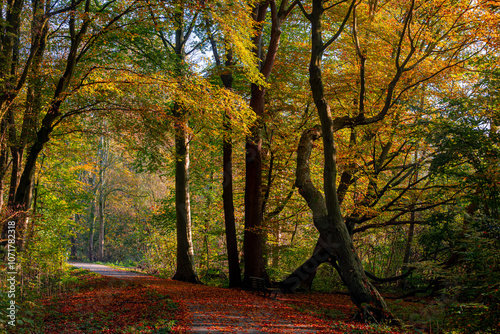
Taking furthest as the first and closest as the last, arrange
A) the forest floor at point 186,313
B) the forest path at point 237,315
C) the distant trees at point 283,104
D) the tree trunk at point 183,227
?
the tree trunk at point 183,227 → the distant trees at point 283,104 → the forest path at point 237,315 → the forest floor at point 186,313

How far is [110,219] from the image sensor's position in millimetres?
29234

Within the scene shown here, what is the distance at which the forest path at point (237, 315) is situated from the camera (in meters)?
5.58

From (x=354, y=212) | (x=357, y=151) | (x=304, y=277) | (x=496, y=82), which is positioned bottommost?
(x=304, y=277)

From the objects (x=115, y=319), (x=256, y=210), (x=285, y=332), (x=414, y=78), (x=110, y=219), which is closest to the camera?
(x=285, y=332)

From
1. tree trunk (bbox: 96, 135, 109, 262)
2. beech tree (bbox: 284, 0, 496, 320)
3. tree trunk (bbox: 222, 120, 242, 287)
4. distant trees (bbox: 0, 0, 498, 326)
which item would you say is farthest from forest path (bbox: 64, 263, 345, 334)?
tree trunk (bbox: 96, 135, 109, 262)

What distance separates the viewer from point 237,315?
257 inches

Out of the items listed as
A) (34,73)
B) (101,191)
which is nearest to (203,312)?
(34,73)

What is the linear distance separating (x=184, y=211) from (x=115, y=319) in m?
5.74

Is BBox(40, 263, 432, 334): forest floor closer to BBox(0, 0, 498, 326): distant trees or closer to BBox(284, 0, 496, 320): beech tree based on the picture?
BBox(284, 0, 496, 320): beech tree

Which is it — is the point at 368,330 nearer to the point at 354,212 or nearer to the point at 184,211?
the point at 354,212

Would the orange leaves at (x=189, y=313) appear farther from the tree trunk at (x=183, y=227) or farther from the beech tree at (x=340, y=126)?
the tree trunk at (x=183, y=227)

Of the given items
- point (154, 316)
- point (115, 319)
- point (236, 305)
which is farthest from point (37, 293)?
point (236, 305)

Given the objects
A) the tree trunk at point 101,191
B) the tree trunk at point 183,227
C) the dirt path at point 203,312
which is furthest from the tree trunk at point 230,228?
the tree trunk at point 101,191

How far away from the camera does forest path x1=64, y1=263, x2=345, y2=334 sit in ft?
18.3
